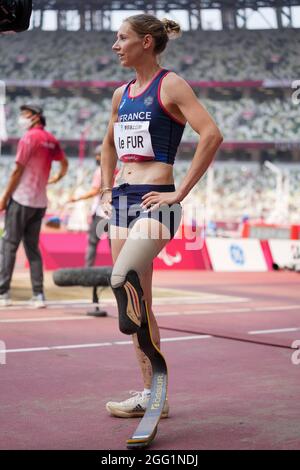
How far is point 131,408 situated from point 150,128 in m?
1.51

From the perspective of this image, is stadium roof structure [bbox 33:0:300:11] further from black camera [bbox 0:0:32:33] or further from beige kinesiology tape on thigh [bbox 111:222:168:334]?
beige kinesiology tape on thigh [bbox 111:222:168:334]

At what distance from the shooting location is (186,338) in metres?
7.55

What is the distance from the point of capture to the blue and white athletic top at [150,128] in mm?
4211

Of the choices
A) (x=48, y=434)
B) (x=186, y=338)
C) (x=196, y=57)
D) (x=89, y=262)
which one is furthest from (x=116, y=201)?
(x=196, y=57)

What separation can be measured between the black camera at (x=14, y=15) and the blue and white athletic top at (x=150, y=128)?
2.43 ft

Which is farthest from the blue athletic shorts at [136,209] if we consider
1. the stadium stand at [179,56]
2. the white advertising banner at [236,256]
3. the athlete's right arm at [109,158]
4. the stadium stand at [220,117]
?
the stadium stand at [179,56]

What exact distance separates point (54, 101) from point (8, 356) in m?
56.3

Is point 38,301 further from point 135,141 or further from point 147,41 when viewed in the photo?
point 147,41

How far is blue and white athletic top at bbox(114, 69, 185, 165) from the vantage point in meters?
4.21

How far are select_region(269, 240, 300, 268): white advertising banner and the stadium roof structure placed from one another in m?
40.2

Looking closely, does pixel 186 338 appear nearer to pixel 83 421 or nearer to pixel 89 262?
pixel 83 421

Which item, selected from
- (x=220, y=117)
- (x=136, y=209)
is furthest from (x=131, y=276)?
(x=220, y=117)

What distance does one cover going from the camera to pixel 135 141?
424cm

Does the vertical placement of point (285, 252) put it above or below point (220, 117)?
below
